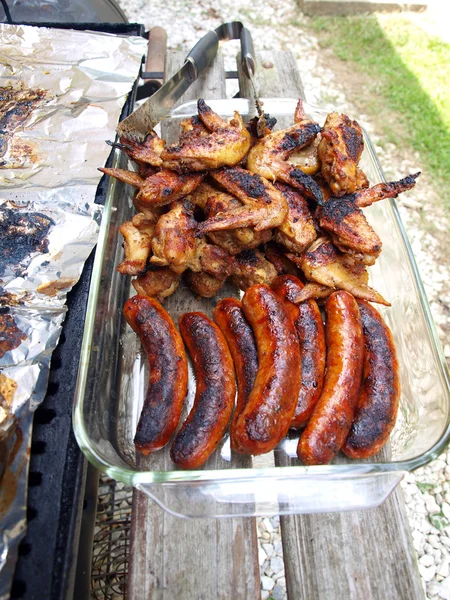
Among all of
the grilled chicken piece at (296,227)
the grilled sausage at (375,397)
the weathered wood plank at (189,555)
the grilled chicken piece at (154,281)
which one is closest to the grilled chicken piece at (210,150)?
the grilled chicken piece at (296,227)

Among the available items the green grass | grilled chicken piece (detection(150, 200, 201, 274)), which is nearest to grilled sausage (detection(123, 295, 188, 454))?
grilled chicken piece (detection(150, 200, 201, 274))

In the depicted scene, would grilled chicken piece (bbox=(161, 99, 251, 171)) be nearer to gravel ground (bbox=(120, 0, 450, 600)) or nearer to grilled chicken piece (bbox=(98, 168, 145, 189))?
grilled chicken piece (bbox=(98, 168, 145, 189))

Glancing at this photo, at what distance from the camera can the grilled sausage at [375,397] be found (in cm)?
173

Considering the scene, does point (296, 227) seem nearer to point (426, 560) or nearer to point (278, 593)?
point (278, 593)

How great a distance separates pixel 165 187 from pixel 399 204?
3065mm

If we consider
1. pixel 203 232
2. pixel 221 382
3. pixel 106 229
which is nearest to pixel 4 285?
pixel 106 229

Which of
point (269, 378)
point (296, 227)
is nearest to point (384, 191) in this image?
point (296, 227)

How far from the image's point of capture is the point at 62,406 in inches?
75.7

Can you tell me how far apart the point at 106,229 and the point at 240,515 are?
1386mm

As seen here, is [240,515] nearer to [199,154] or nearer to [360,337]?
[360,337]

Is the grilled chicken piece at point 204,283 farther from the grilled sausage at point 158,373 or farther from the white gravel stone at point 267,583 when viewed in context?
the white gravel stone at point 267,583

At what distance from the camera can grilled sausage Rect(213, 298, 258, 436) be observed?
74.1 inches

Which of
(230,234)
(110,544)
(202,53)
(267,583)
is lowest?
(267,583)

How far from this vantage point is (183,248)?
2033mm
